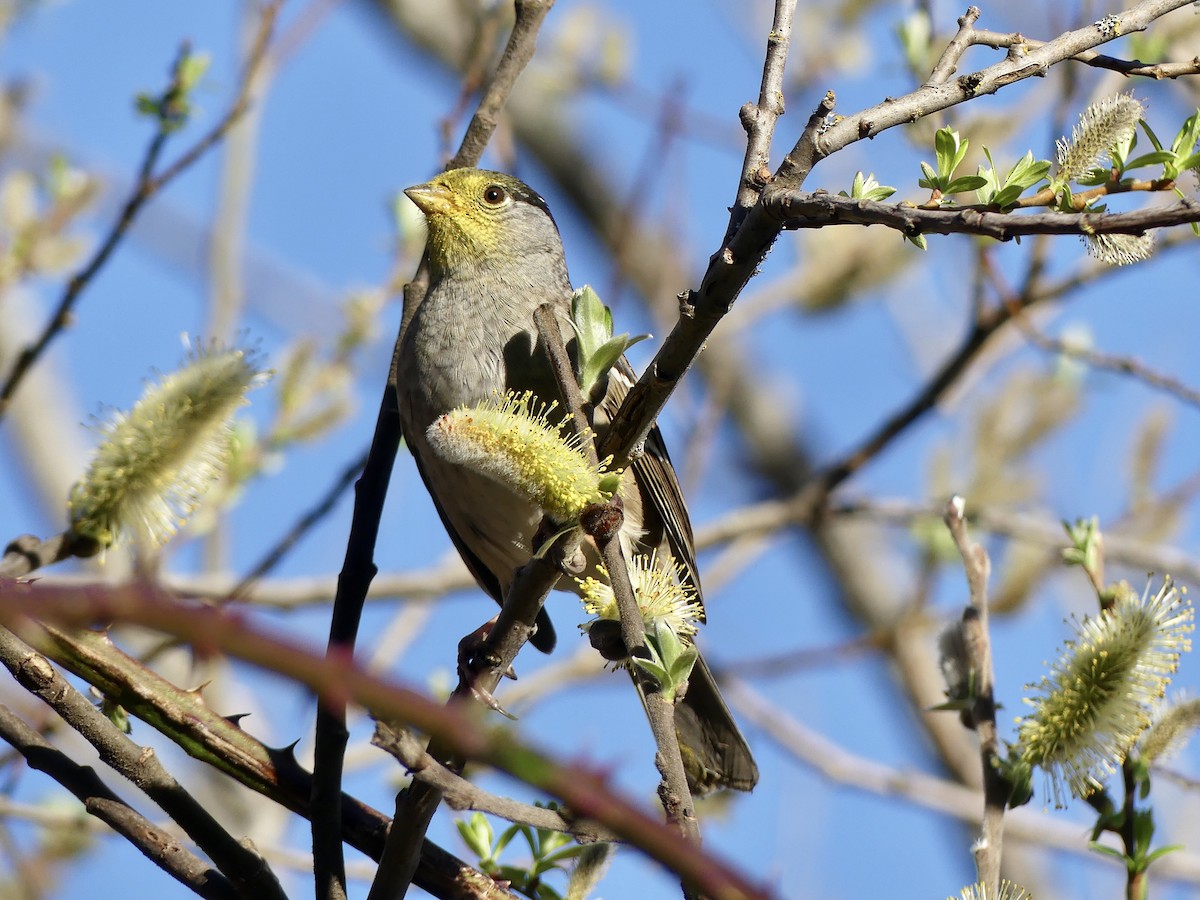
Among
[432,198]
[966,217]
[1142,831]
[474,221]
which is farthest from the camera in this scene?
[474,221]

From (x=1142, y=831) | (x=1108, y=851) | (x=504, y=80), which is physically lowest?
(x=1108, y=851)

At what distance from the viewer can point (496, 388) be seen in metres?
4.12

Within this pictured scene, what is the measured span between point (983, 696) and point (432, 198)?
2941mm

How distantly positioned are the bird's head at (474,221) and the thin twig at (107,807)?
2.82 m

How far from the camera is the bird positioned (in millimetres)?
4211

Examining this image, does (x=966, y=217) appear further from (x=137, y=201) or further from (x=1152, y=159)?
(x=137, y=201)

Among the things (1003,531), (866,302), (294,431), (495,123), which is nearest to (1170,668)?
(495,123)

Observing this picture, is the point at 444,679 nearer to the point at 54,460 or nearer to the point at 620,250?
the point at 620,250

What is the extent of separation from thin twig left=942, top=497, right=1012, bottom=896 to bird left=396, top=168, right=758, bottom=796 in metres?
1.14

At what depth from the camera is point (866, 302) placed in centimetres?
838

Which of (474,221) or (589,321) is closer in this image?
(589,321)

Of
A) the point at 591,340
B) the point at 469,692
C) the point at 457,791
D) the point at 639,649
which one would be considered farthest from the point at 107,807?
the point at 591,340

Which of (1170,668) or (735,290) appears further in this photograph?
(1170,668)

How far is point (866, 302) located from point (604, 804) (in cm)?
773
